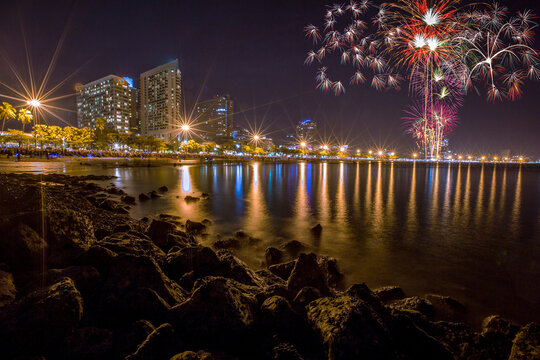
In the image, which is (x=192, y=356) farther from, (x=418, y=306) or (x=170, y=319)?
(x=418, y=306)

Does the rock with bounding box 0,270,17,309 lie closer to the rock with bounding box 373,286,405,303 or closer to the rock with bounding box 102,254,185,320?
the rock with bounding box 102,254,185,320

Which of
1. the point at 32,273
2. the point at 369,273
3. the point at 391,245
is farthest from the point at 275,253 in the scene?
the point at 32,273

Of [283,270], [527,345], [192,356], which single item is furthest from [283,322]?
[283,270]

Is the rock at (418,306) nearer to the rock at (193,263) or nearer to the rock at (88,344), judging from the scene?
the rock at (193,263)

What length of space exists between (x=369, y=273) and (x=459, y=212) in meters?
13.0

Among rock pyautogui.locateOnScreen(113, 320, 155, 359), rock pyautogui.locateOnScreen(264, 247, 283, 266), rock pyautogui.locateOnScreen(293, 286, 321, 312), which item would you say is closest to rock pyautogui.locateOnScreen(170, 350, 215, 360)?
rock pyautogui.locateOnScreen(113, 320, 155, 359)

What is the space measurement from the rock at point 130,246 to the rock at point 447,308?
557 centimetres

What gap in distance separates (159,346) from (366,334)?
2002 millimetres

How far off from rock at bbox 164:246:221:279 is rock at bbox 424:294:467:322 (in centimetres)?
441

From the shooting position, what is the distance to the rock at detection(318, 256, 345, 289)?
6294 mm

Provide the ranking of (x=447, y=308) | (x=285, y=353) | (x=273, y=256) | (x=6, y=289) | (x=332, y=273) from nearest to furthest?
(x=285, y=353)
(x=6, y=289)
(x=447, y=308)
(x=332, y=273)
(x=273, y=256)

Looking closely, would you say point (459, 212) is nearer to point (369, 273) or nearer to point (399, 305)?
point (369, 273)

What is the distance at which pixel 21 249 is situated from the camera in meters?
3.89

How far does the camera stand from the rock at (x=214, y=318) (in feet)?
9.30
